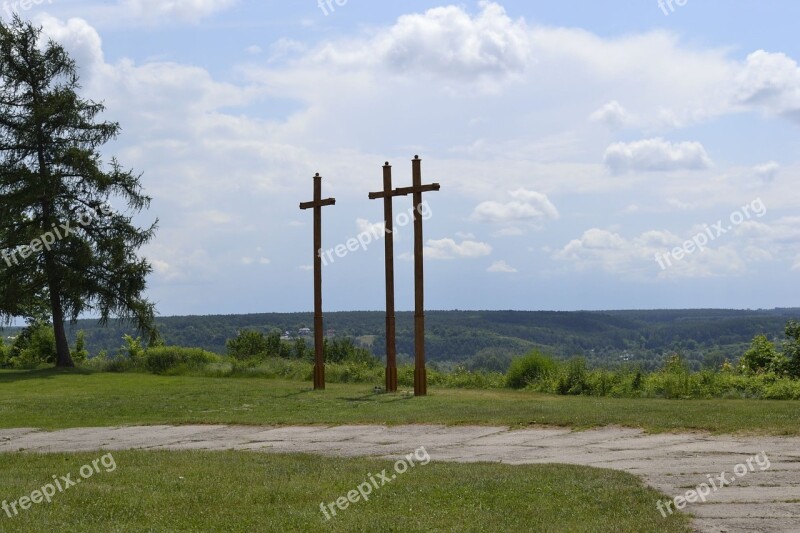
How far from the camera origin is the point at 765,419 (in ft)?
44.5

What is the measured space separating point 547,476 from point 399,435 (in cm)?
460

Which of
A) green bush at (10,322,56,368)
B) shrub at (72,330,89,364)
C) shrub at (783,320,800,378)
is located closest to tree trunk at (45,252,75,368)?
green bush at (10,322,56,368)

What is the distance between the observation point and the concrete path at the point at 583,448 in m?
8.16

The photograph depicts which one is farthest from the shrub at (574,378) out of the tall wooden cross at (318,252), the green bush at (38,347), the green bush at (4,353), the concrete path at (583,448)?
the green bush at (4,353)

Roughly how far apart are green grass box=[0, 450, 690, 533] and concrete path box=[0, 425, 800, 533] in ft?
1.90

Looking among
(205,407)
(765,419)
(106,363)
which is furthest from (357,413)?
(106,363)

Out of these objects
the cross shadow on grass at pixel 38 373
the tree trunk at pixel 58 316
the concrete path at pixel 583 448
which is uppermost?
the tree trunk at pixel 58 316

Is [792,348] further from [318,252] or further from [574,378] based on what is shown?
[318,252]

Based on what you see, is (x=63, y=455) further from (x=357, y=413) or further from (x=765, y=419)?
(x=765, y=419)

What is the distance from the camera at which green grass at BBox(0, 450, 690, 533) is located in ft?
24.9

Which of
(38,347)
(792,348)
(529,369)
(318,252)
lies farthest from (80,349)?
(792,348)

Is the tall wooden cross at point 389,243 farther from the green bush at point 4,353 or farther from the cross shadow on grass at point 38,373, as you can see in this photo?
the green bush at point 4,353

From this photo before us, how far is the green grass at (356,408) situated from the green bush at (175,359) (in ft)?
20.2

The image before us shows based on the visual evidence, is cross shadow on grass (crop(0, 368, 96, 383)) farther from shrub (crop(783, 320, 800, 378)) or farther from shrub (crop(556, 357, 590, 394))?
shrub (crop(783, 320, 800, 378))
